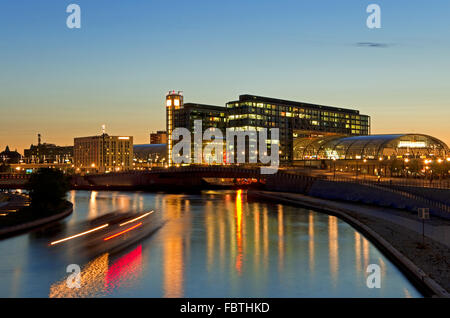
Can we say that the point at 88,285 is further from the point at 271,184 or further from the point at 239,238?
the point at 271,184

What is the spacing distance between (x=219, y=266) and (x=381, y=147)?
12329cm

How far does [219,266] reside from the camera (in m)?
35.2

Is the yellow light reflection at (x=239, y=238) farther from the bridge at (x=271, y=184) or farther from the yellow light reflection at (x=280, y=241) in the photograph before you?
the bridge at (x=271, y=184)

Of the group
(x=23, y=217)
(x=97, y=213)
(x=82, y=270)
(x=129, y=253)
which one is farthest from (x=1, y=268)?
(x=97, y=213)

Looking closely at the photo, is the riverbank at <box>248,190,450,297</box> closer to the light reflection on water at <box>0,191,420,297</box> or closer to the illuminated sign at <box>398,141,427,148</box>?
the light reflection on water at <box>0,191,420,297</box>

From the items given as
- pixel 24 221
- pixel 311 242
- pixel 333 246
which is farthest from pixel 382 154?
pixel 24 221

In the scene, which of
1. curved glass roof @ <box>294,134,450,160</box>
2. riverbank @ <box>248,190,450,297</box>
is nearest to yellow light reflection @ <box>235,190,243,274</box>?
riverbank @ <box>248,190,450,297</box>

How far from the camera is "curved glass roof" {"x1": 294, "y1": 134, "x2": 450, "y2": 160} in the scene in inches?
5600

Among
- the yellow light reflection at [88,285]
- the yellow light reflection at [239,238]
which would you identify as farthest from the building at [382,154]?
the yellow light reflection at [88,285]

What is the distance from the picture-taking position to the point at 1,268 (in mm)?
35125

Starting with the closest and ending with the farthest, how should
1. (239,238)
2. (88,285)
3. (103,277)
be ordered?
(88,285) < (103,277) < (239,238)

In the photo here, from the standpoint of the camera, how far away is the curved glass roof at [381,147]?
467 feet

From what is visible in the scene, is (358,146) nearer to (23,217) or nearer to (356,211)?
(356,211)

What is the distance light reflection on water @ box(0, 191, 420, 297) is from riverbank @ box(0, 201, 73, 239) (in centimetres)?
261
